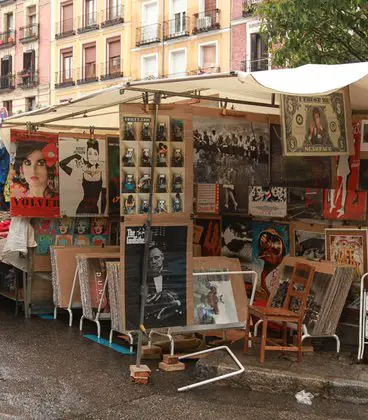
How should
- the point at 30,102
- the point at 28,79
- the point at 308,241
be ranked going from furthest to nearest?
the point at 30,102, the point at 28,79, the point at 308,241

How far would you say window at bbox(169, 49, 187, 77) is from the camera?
35125 mm

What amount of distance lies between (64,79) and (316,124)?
36654mm

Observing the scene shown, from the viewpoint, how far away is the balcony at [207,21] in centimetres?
3347

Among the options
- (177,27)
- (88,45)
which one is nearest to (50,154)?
(177,27)

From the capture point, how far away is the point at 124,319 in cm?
549

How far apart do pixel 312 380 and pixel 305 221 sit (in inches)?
81.1

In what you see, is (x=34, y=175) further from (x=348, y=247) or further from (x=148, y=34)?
(x=148, y=34)

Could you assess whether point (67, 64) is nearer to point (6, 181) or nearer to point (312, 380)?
point (6, 181)

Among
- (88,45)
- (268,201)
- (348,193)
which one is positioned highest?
(88,45)

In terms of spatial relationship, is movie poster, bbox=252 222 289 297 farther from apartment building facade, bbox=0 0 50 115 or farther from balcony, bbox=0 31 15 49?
balcony, bbox=0 31 15 49

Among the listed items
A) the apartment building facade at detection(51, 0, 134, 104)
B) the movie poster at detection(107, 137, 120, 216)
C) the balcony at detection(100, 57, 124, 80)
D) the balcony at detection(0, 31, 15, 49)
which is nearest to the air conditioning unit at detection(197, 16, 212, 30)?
the apartment building facade at detection(51, 0, 134, 104)

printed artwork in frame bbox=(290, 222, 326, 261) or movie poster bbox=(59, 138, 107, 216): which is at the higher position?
movie poster bbox=(59, 138, 107, 216)

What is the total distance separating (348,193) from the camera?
6.23 metres

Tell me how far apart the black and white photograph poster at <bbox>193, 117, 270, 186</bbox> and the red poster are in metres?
0.83
